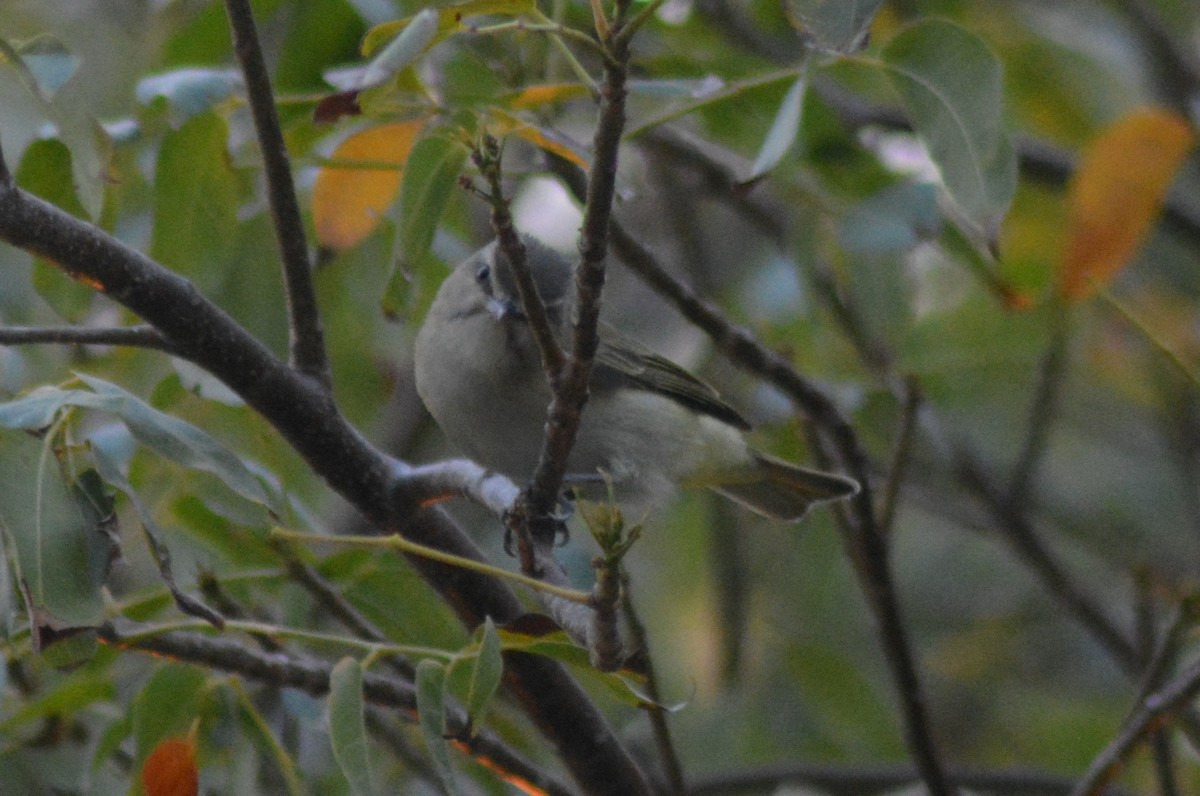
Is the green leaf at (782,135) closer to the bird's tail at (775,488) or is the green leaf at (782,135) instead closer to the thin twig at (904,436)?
the thin twig at (904,436)

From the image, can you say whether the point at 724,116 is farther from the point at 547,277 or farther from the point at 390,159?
the point at 390,159

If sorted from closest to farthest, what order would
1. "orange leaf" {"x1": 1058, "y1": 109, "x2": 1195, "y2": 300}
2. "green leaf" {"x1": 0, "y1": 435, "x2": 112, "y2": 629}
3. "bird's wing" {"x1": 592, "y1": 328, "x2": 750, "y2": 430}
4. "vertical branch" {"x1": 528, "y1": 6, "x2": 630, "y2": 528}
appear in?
"vertical branch" {"x1": 528, "y1": 6, "x2": 630, "y2": 528}
"green leaf" {"x1": 0, "y1": 435, "x2": 112, "y2": 629}
"orange leaf" {"x1": 1058, "y1": 109, "x2": 1195, "y2": 300}
"bird's wing" {"x1": 592, "y1": 328, "x2": 750, "y2": 430}

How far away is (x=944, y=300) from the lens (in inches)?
231

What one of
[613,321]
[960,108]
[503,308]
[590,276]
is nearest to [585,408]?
[503,308]

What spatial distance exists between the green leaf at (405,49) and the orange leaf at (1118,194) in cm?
208

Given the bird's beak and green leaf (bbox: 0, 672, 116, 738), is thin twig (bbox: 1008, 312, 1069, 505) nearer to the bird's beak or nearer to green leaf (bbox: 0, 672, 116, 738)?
the bird's beak

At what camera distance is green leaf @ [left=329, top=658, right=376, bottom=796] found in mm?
1888

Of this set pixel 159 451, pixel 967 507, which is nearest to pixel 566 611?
pixel 159 451

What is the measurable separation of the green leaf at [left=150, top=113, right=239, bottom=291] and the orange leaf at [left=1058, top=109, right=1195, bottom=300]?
6.38ft

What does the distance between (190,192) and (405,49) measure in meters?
1.08

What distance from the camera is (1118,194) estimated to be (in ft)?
10.9

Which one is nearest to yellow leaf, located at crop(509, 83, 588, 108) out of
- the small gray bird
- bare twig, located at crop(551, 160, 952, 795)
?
bare twig, located at crop(551, 160, 952, 795)

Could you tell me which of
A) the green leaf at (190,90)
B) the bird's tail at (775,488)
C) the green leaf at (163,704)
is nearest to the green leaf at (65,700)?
the green leaf at (163,704)

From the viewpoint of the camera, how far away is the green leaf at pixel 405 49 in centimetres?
166
